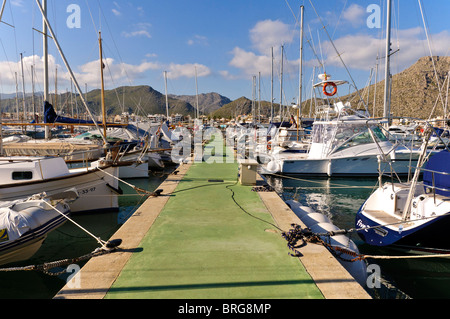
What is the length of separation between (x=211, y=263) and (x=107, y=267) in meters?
1.72

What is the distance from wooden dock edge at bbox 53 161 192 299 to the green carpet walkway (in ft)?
0.46

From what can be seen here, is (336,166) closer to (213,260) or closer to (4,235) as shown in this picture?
(213,260)

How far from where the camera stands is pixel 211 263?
489 cm

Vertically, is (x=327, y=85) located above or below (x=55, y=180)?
above

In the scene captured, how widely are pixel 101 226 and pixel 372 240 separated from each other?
949 cm

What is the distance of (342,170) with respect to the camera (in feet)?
64.0

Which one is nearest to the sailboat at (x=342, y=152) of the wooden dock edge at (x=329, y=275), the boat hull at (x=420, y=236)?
the boat hull at (x=420, y=236)

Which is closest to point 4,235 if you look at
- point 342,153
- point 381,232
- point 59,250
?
point 59,250

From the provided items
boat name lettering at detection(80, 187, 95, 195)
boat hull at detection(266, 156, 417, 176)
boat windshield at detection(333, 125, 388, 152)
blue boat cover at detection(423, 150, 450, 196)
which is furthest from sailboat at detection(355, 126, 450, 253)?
boat windshield at detection(333, 125, 388, 152)

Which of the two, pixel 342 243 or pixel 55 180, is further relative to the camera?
pixel 55 180

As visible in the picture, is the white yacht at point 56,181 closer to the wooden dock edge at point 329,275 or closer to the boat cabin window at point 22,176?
the boat cabin window at point 22,176

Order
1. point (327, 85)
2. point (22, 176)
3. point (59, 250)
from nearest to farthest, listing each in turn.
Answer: point (59, 250) < point (22, 176) < point (327, 85)

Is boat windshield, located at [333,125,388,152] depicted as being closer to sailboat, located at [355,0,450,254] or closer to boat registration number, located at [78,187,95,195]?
sailboat, located at [355,0,450,254]
